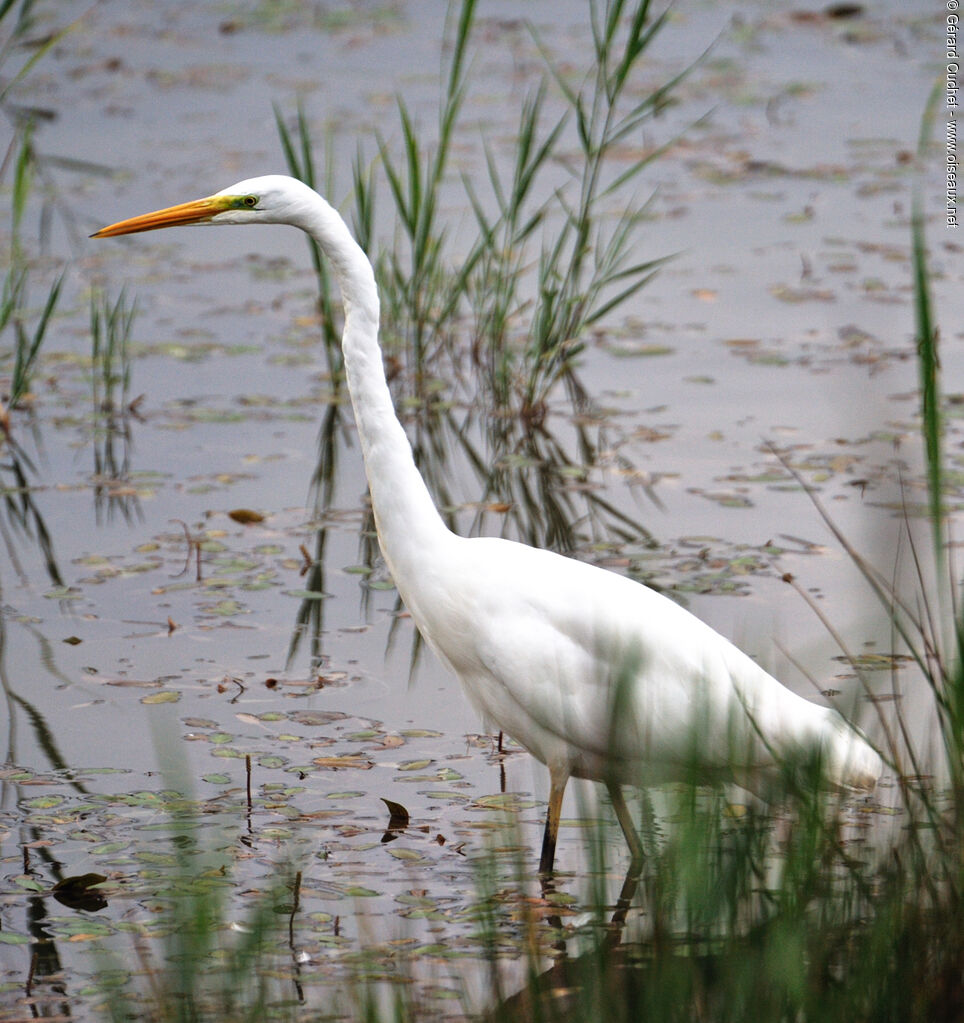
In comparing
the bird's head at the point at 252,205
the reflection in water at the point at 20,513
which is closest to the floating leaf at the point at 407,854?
the bird's head at the point at 252,205

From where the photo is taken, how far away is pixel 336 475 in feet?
Result: 18.4

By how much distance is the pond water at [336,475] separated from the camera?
3268 mm

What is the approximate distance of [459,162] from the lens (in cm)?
885

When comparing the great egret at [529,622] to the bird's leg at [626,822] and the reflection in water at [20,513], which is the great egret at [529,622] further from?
the reflection in water at [20,513]

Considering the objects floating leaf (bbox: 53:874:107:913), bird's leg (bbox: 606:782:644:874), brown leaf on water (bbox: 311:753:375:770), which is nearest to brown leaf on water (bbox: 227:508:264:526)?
brown leaf on water (bbox: 311:753:375:770)

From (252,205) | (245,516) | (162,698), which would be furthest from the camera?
(245,516)

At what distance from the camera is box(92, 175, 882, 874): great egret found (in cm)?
310

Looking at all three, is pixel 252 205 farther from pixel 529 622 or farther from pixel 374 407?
pixel 529 622

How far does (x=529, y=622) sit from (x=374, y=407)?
55cm

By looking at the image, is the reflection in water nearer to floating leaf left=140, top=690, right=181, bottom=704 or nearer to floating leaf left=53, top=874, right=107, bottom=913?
floating leaf left=140, top=690, right=181, bottom=704

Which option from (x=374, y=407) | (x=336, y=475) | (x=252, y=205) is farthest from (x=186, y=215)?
(x=336, y=475)

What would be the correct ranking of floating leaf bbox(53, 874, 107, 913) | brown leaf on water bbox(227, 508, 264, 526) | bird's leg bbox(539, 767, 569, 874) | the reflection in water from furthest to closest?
brown leaf on water bbox(227, 508, 264, 526), the reflection in water, bird's leg bbox(539, 767, 569, 874), floating leaf bbox(53, 874, 107, 913)

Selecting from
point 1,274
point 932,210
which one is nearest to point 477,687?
point 1,274

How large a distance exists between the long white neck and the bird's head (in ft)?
0.07
